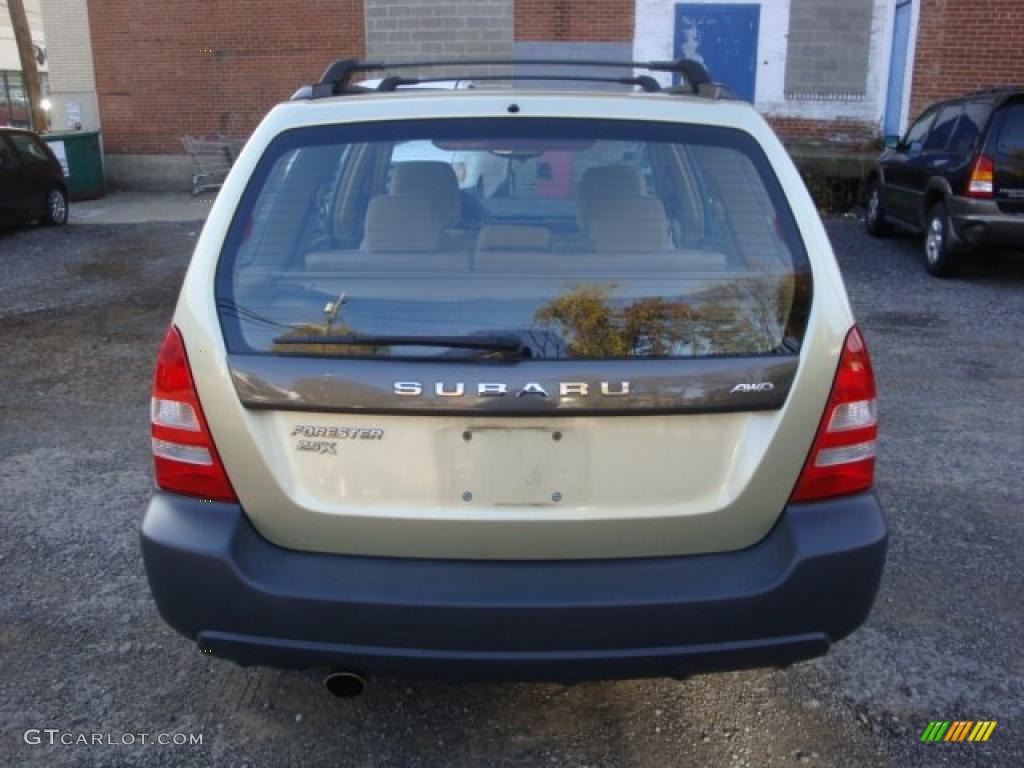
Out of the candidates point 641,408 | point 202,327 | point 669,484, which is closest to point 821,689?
point 669,484

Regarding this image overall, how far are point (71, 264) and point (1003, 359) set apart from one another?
9.93 meters

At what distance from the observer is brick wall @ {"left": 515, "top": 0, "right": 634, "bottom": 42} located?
16484mm

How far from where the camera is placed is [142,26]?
59.3ft

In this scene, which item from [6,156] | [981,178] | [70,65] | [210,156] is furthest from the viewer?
[70,65]

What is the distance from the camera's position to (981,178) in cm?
941

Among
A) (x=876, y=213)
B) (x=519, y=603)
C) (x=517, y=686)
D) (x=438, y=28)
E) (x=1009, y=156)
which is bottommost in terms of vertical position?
(x=876, y=213)

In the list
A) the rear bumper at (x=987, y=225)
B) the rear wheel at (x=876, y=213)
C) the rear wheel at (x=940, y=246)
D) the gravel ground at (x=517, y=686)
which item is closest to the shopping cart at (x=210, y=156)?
the rear wheel at (x=876, y=213)

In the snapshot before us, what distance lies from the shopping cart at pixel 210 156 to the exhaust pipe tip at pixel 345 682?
16685 millimetres

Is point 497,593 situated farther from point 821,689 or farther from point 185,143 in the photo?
point 185,143

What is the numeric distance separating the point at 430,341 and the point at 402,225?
1.60ft

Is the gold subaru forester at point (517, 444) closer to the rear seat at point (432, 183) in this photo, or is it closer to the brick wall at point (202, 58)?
the rear seat at point (432, 183)

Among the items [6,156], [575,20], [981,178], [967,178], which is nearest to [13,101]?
[6,156]

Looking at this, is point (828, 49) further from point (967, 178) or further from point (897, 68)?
point (967, 178)

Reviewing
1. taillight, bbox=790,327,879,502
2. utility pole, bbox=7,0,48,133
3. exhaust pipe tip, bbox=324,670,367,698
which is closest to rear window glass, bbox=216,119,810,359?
taillight, bbox=790,327,879,502
